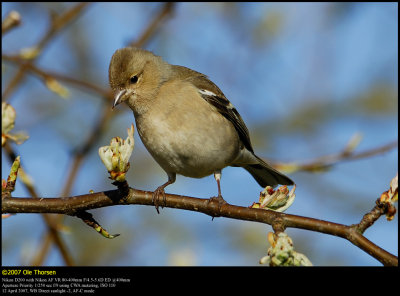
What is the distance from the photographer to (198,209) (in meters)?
3.76

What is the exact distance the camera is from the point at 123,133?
832cm

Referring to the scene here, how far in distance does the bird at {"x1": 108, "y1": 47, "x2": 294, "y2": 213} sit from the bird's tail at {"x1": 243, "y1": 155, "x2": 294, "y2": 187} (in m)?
0.04

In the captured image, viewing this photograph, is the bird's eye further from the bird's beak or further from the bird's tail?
the bird's tail

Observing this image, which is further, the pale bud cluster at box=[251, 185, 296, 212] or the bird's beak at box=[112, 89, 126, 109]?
the bird's beak at box=[112, 89, 126, 109]

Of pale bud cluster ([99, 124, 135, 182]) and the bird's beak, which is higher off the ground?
the bird's beak

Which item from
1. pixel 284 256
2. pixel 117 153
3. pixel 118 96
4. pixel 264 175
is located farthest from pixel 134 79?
pixel 284 256

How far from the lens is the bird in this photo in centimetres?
545

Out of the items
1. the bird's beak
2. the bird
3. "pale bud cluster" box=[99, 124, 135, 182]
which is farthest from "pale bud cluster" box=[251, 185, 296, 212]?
the bird's beak

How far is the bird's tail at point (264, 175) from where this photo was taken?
21.2 ft

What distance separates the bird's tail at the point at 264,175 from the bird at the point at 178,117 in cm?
4
